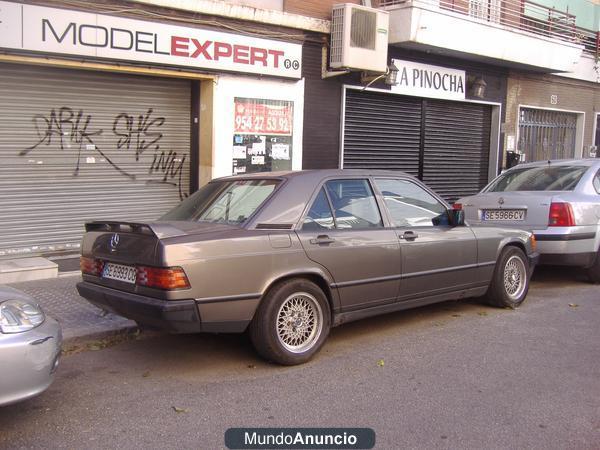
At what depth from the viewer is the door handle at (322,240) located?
5.12 m

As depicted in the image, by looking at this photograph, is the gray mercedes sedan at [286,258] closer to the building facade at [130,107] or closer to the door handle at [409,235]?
the door handle at [409,235]

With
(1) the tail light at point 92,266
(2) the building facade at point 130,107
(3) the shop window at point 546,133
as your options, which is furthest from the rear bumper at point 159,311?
(3) the shop window at point 546,133

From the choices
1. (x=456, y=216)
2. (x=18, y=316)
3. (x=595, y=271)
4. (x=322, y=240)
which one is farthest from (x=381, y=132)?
(x=18, y=316)

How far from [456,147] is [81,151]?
9088mm

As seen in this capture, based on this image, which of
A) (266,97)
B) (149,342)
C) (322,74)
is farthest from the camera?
(322,74)

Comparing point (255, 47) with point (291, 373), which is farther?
point (255, 47)

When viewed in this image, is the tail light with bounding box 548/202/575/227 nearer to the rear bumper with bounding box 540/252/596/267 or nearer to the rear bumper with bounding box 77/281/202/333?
the rear bumper with bounding box 540/252/596/267

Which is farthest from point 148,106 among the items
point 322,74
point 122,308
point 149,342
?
point 122,308

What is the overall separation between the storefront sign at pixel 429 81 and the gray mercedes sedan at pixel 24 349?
9992mm

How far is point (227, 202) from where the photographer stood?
17.7 feet

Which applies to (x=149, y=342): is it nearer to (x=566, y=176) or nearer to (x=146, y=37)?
(x=146, y=37)

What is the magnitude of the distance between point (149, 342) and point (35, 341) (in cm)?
214

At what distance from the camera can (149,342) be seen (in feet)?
19.0

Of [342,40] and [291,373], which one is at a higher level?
[342,40]
